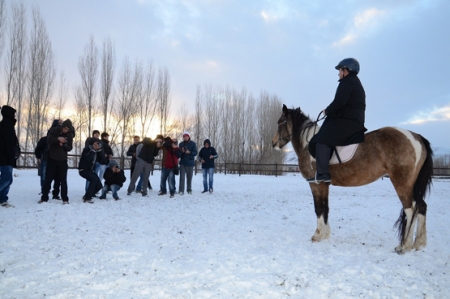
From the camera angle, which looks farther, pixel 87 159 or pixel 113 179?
pixel 113 179

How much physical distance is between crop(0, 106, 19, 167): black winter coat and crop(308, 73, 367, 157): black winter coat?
6.72 meters

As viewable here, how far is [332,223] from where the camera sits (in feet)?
19.5

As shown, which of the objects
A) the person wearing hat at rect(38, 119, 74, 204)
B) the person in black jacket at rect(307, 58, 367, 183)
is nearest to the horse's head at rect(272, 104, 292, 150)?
the person in black jacket at rect(307, 58, 367, 183)

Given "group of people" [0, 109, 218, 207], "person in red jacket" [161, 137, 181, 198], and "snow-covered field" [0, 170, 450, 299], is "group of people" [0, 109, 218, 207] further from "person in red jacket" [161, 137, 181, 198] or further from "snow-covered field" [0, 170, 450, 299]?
A: "snow-covered field" [0, 170, 450, 299]

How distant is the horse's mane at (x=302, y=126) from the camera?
5113 millimetres

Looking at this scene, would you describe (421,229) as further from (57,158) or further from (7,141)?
(7,141)

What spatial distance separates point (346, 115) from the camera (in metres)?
4.37

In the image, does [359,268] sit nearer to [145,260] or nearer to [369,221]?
[145,260]

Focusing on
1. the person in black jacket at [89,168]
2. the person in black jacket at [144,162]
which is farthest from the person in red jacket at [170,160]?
the person in black jacket at [89,168]

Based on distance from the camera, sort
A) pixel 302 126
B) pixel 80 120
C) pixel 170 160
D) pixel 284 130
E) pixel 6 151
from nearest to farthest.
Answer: pixel 302 126 → pixel 284 130 → pixel 6 151 → pixel 170 160 → pixel 80 120

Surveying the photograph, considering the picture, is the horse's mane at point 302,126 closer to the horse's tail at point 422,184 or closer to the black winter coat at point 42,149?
the horse's tail at point 422,184

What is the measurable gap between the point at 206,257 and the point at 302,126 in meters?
3.00

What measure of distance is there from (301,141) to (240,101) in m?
32.4

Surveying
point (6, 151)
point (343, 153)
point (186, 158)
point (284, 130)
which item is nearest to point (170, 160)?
point (186, 158)
